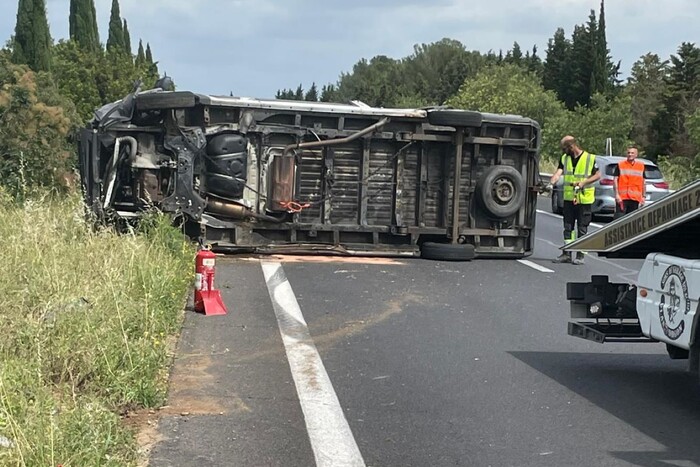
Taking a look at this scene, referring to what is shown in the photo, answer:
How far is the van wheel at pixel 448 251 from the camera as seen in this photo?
14289 mm

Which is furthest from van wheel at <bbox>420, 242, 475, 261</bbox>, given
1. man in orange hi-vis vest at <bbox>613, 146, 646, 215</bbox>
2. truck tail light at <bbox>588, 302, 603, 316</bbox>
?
truck tail light at <bbox>588, 302, 603, 316</bbox>

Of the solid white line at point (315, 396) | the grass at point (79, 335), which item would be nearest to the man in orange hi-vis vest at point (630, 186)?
the solid white line at point (315, 396)

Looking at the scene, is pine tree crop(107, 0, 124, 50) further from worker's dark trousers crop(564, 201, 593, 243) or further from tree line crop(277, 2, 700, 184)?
worker's dark trousers crop(564, 201, 593, 243)

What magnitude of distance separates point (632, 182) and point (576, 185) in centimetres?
143

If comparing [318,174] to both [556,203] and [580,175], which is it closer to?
[580,175]

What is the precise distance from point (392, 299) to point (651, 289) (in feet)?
14.4

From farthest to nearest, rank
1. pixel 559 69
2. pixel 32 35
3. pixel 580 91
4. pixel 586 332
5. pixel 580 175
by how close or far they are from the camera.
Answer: pixel 559 69, pixel 580 91, pixel 32 35, pixel 580 175, pixel 586 332

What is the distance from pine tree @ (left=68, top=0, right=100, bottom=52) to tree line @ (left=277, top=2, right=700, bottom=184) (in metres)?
25.1

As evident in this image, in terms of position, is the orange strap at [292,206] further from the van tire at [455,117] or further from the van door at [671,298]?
the van door at [671,298]

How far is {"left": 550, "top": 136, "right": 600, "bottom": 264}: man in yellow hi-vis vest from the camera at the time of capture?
1483 cm

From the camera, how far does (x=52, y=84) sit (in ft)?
88.5

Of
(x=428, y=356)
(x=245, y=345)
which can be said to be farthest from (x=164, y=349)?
(x=428, y=356)

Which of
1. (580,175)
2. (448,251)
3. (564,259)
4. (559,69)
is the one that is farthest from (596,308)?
(559,69)

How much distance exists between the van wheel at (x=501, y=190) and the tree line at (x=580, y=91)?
799 centimetres
